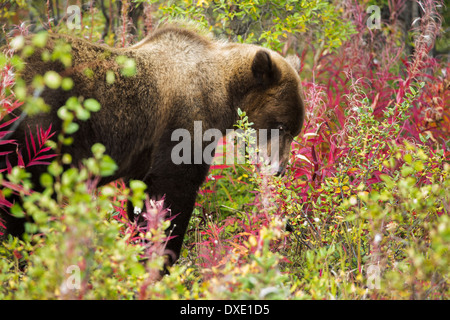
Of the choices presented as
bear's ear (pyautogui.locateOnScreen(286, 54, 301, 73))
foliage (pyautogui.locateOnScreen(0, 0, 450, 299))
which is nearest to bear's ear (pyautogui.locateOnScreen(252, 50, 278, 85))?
foliage (pyautogui.locateOnScreen(0, 0, 450, 299))

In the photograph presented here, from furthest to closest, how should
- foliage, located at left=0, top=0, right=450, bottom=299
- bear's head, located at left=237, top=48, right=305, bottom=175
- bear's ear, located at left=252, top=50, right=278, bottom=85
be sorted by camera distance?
bear's head, located at left=237, top=48, right=305, bottom=175
bear's ear, located at left=252, top=50, right=278, bottom=85
foliage, located at left=0, top=0, right=450, bottom=299

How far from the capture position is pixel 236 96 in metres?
4.56

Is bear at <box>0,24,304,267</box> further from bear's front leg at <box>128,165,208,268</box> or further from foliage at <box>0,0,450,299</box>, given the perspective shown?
foliage at <box>0,0,450,299</box>

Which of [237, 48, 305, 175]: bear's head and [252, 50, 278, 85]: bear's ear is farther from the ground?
[252, 50, 278, 85]: bear's ear

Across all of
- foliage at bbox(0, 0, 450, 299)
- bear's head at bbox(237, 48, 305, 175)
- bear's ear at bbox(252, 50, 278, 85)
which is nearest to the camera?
foliage at bbox(0, 0, 450, 299)

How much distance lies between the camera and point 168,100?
4102mm

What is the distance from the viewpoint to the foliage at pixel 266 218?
2.30m

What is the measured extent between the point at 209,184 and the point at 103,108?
5.73 ft

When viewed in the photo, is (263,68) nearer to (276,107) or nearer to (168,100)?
(276,107)

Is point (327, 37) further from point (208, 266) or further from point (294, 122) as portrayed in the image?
point (208, 266)

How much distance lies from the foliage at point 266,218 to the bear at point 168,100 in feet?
0.47

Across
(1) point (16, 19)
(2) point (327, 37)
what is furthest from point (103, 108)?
(1) point (16, 19)

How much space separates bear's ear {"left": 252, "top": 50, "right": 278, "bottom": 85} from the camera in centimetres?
429

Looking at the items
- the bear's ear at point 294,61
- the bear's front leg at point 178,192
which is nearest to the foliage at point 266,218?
the bear's front leg at point 178,192
